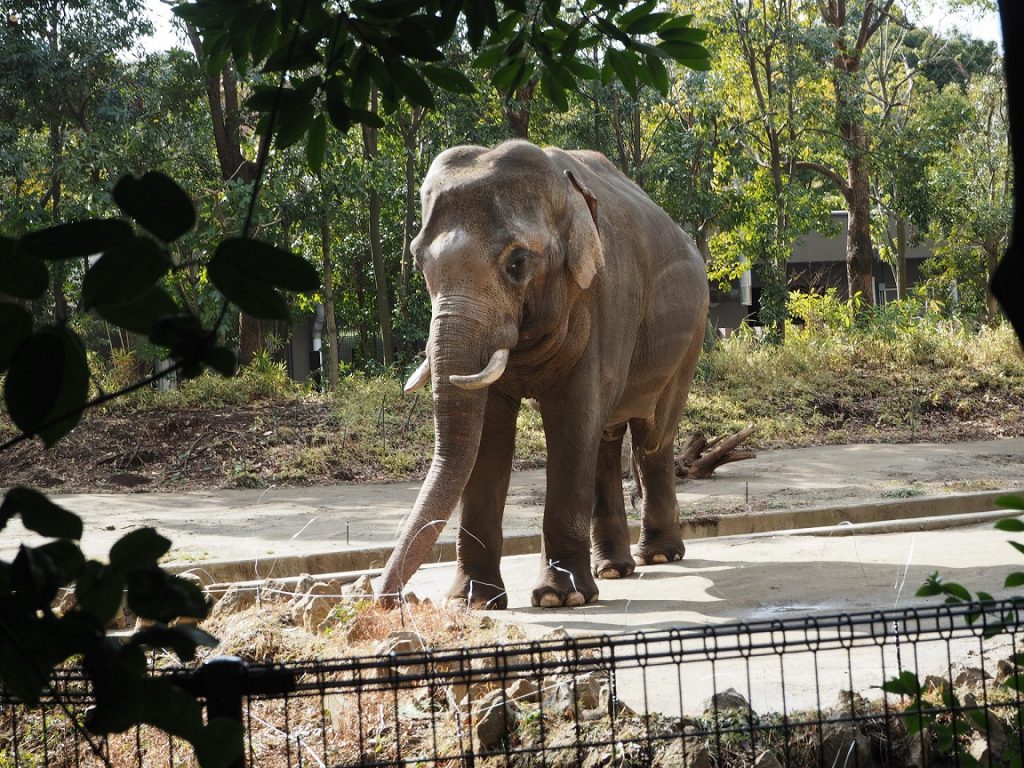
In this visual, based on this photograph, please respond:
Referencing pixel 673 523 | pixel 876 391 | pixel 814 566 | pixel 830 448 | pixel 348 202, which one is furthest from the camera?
pixel 348 202

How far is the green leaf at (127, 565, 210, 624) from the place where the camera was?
1537 mm

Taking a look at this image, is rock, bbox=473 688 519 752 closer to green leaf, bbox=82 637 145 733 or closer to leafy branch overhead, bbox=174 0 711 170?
leafy branch overhead, bbox=174 0 711 170

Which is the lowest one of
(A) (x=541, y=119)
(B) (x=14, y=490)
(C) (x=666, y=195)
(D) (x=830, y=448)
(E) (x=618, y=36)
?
(D) (x=830, y=448)

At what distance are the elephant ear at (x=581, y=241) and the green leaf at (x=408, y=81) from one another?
448 centimetres

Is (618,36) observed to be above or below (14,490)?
above

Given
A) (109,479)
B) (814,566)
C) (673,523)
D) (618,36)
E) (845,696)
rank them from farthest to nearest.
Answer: (109,479) < (673,523) < (814,566) < (845,696) < (618,36)

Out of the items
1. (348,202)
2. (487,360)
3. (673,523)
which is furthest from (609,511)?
(348,202)

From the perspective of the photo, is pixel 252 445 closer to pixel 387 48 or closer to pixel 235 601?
pixel 235 601

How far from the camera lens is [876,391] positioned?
18609 millimetres

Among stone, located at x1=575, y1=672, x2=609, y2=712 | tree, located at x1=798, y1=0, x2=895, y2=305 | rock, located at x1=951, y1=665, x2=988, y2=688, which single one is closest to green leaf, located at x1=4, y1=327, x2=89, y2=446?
stone, located at x1=575, y1=672, x2=609, y2=712

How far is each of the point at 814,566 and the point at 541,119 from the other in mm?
14868

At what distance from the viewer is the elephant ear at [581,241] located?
7301 millimetres

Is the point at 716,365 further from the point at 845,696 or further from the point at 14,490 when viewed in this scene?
the point at 14,490

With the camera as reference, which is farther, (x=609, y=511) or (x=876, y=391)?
(x=876, y=391)
